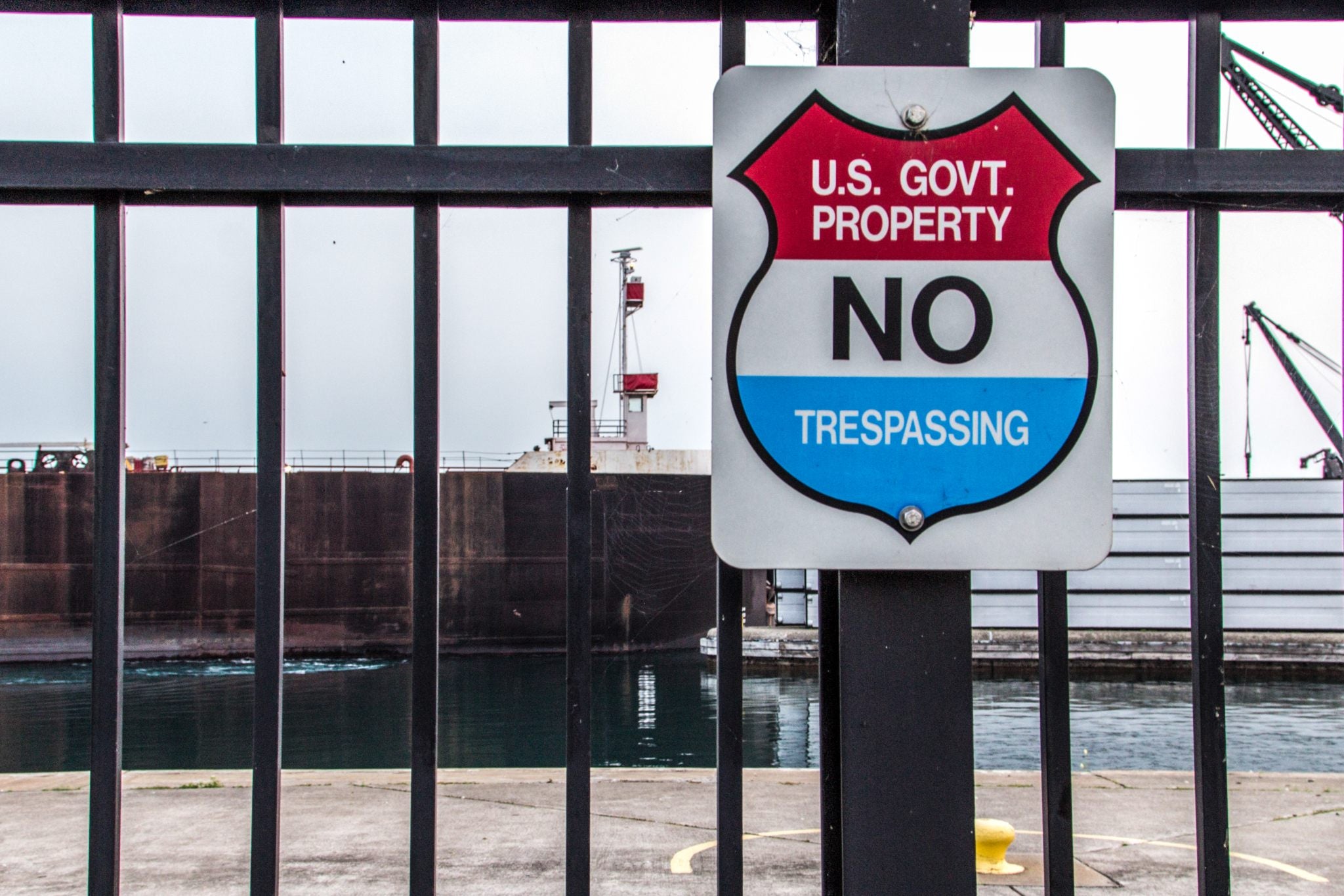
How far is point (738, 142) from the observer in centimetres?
132

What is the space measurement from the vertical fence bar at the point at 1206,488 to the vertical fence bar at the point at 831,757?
509 mm

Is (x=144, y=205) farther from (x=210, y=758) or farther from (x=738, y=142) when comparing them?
(x=210, y=758)

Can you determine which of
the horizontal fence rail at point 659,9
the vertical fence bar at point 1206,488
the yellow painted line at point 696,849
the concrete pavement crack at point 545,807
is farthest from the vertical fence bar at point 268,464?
the concrete pavement crack at point 545,807

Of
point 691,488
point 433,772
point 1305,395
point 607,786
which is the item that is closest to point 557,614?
point 691,488

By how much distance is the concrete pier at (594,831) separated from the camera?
2971mm

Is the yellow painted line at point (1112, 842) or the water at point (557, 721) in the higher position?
the yellow painted line at point (1112, 842)

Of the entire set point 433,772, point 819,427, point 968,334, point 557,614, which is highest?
point 968,334

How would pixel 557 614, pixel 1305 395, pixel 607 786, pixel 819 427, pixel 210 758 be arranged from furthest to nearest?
1. pixel 1305 395
2. pixel 557 614
3. pixel 210 758
4. pixel 607 786
5. pixel 819 427

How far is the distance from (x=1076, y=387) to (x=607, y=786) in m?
3.57

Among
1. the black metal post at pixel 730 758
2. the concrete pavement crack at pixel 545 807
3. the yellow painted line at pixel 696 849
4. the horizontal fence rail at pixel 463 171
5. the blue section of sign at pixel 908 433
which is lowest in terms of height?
the concrete pavement crack at pixel 545 807

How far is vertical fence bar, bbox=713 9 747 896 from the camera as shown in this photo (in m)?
1.45

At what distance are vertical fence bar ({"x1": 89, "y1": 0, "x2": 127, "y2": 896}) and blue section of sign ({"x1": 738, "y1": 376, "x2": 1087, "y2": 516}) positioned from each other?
35.3 inches

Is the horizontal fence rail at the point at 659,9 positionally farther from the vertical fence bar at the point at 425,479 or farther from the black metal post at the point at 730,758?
the black metal post at the point at 730,758

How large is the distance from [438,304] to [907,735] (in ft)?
2.86
